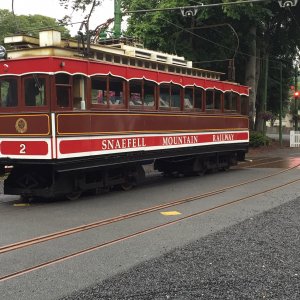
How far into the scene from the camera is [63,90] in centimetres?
1107

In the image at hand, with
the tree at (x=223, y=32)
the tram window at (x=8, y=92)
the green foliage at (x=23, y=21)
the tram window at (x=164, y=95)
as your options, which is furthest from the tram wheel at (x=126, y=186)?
the green foliage at (x=23, y=21)

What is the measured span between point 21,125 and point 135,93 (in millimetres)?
3367

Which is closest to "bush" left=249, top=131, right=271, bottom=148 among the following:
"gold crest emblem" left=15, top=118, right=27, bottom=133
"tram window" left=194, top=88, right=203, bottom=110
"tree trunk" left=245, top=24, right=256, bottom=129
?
"tree trunk" left=245, top=24, right=256, bottom=129

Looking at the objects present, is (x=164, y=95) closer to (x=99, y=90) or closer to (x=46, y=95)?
(x=99, y=90)

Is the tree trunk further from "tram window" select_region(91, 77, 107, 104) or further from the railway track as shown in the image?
"tram window" select_region(91, 77, 107, 104)

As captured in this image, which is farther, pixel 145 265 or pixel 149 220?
pixel 149 220

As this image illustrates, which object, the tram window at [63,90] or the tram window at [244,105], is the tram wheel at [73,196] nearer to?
the tram window at [63,90]

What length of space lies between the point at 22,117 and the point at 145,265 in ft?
19.3

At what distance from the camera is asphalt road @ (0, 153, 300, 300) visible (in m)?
5.35

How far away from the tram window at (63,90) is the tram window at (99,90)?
2.45 feet

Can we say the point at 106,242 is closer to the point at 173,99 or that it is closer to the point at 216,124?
the point at 173,99

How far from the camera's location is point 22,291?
212 inches

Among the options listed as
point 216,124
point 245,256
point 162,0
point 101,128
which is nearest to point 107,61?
point 101,128

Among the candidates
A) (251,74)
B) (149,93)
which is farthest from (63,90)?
(251,74)
